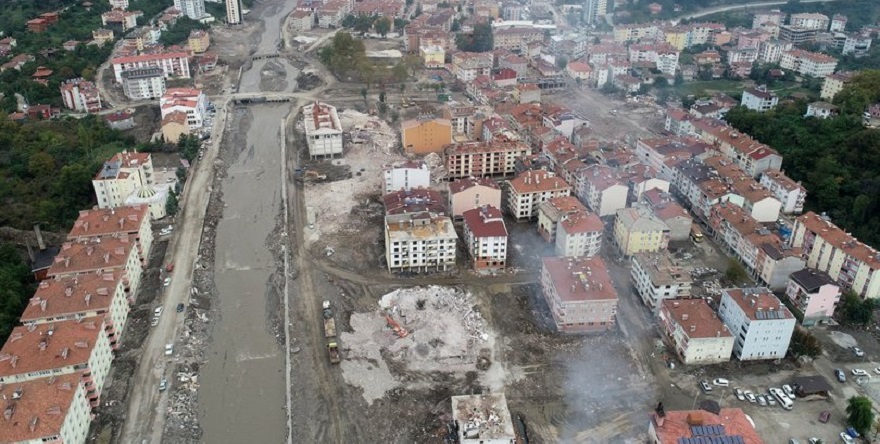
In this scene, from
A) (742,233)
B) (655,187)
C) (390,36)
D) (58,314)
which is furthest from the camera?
(390,36)

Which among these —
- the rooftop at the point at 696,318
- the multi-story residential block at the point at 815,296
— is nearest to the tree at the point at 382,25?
the rooftop at the point at 696,318

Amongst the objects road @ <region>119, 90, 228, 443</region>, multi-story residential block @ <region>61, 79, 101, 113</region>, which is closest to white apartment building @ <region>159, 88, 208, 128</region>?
road @ <region>119, 90, 228, 443</region>

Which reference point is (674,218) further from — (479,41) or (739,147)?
(479,41)

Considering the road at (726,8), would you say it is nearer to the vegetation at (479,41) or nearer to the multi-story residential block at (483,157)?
the vegetation at (479,41)

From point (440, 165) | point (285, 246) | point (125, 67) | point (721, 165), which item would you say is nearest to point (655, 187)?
point (721, 165)

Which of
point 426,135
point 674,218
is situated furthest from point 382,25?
point 674,218

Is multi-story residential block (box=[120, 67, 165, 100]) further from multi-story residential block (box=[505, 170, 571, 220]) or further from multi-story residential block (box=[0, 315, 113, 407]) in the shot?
multi-story residential block (box=[0, 315, 113, 407])

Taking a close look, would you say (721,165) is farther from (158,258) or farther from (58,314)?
(58,314)

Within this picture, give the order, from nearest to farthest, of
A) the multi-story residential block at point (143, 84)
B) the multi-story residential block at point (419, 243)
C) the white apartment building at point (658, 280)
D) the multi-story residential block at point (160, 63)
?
the white apartment building at point (658, 280), the multi-story residential block at point (419, 243), the multi-story residential block at point (143, 84), the multi-story residential block at point (160, 63)
